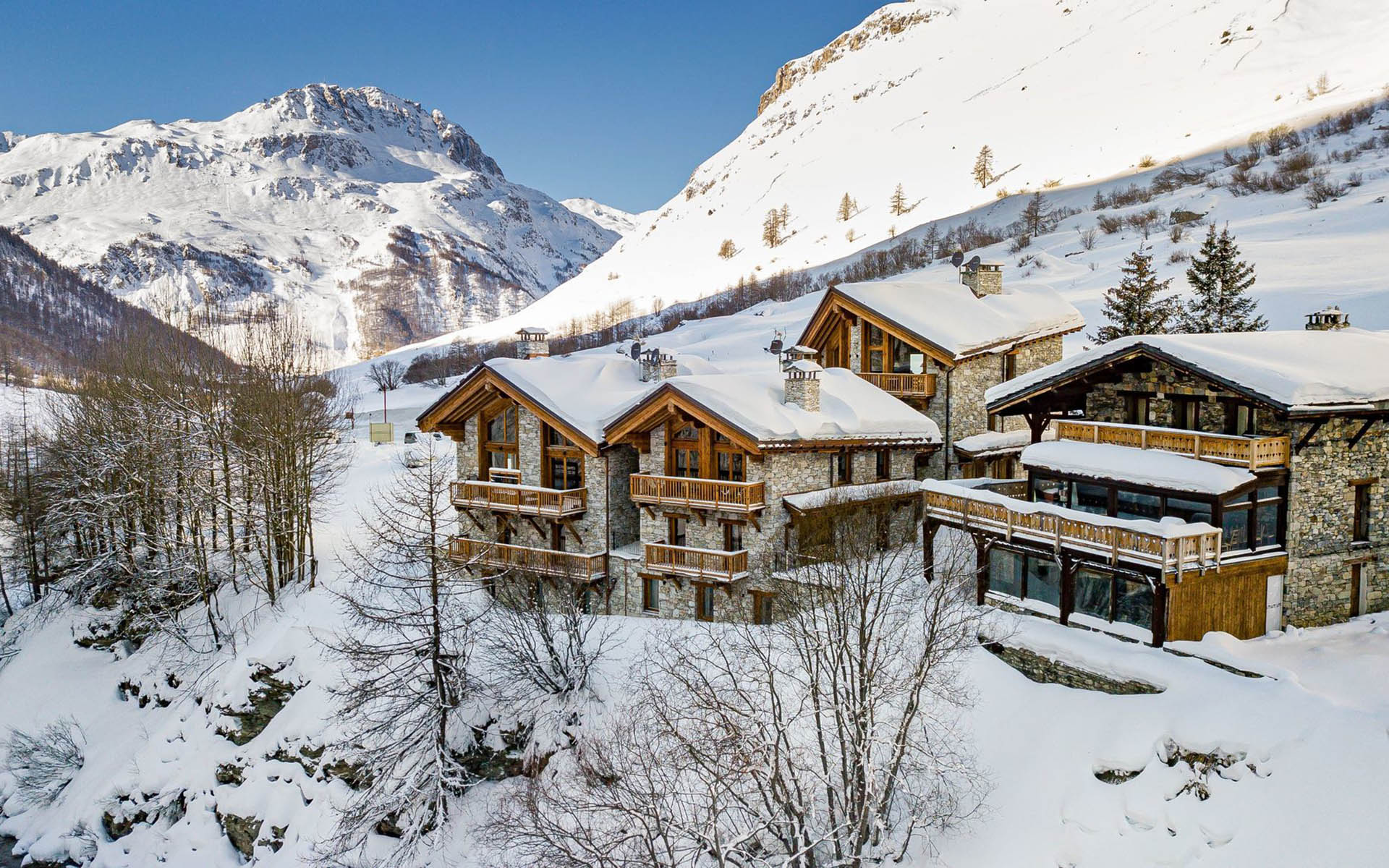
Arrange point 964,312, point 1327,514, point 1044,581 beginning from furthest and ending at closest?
point 964,312 → point 1044,581 → point 1327,514

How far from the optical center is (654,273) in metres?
121

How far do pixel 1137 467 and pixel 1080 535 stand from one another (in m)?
2.15

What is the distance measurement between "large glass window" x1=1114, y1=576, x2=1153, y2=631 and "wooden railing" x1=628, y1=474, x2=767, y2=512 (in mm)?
9039

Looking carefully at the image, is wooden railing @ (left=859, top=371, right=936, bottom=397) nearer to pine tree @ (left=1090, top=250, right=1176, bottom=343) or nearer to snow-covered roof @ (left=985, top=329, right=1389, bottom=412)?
snow-covered roof @ (left=985, top=329, right=1389, bottom=412)

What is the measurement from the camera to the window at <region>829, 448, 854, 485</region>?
2331 centimetres

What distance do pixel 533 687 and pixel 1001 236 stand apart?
203 ft

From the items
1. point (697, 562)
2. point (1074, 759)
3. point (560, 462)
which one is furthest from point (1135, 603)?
point (560, 462)

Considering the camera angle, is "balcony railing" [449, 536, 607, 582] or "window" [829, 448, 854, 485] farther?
"balcony railing" [449, 536, 607, 582]

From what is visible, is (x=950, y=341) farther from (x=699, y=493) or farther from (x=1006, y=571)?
(x=699, y=493)

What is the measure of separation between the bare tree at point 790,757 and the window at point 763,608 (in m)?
2.75

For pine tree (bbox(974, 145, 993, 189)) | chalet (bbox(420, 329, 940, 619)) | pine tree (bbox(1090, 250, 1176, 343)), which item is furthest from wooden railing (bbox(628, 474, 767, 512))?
pine tree (bbox(974, 145, 993, 189))

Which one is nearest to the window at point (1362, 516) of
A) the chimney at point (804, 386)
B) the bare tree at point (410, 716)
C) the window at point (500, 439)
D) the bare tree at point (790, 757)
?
the bare tree at point (790, 757)

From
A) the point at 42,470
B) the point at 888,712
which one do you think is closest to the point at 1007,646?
the point at 888,712

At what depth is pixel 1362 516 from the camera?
1848 cm
